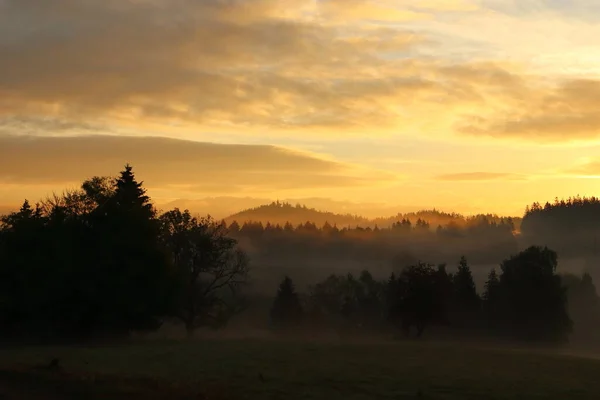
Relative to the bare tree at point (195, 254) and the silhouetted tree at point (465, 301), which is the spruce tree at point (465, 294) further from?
the bare tree at point (195, 254)

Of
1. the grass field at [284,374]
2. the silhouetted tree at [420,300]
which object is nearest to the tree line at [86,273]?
the grass field at [284,374]

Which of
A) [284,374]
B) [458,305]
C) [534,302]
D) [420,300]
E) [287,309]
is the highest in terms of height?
[420,300]

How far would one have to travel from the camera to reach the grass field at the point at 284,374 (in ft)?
102

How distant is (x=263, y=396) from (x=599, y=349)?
89.3m

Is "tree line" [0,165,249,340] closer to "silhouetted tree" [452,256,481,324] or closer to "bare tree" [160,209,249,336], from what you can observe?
"bare tree" [160,209,249,336]

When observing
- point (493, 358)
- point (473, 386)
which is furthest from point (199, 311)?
point (473, 386)

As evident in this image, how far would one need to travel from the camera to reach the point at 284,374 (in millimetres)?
38938

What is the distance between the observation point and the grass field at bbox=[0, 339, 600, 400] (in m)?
31.2

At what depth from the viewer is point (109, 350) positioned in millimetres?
51781

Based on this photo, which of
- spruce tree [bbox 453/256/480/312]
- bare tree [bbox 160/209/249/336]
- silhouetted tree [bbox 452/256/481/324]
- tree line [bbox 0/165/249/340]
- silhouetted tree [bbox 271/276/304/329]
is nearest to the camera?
tree line [bbox 0/165/249/340]

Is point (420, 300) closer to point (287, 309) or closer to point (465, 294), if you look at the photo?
point (465, 294)

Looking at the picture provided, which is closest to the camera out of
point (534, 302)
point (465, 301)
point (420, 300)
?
point (420, 300)

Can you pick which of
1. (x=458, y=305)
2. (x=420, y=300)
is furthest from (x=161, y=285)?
(x=458, y=305)

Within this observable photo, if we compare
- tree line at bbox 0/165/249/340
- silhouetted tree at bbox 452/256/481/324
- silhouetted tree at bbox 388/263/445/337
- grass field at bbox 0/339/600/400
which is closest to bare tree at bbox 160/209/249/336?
tree line at bbox 0/165/249/340
